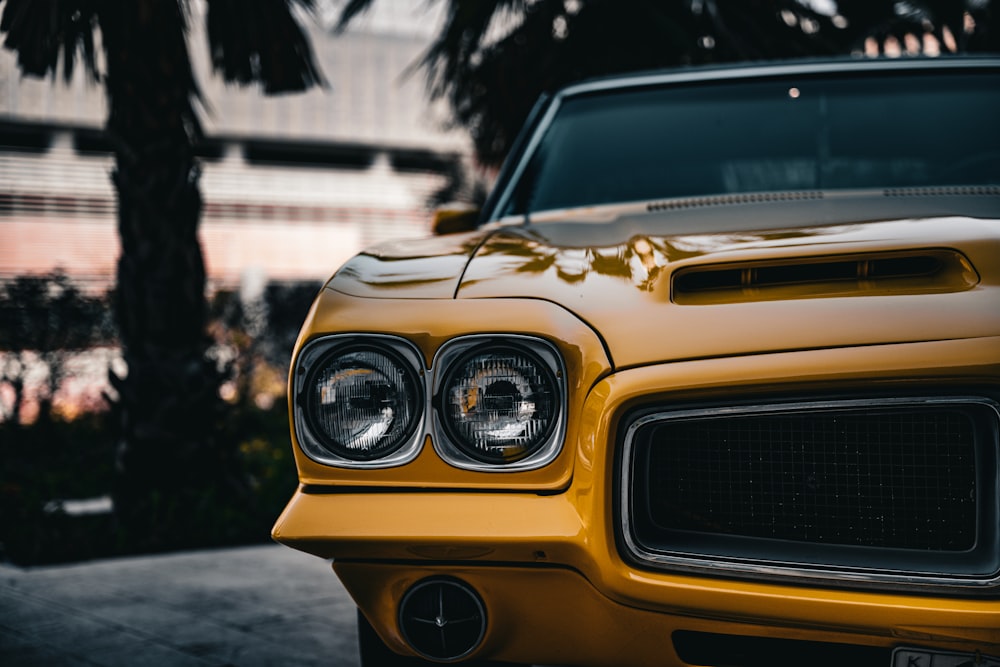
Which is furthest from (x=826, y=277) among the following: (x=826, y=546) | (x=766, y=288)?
(x=826, y=546)

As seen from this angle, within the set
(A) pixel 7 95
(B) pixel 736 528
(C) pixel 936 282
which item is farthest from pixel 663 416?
(A) pixel 7 95

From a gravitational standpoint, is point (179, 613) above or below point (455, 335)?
below

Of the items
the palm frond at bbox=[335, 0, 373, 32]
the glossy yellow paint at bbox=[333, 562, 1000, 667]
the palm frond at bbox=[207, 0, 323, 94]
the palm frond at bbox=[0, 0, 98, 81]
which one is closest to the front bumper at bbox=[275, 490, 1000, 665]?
the glossy yellow paint at bbox=[333, 562, 1000, 667]

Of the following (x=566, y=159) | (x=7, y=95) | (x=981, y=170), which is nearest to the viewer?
(x=981, y=170)

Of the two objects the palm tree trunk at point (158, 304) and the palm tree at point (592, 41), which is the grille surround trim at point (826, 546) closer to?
the palm tree trunk at point (158, 304)

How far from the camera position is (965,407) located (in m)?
1.56

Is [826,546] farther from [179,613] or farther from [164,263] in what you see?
[164,263]

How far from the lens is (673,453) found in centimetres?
172

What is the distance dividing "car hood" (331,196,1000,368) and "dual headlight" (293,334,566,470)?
12 cm

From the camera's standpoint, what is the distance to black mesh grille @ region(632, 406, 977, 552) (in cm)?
162

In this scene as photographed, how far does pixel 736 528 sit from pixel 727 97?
69.9 inches

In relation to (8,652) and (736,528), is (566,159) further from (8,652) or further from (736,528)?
(8,652)

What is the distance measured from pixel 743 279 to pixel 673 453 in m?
0.33

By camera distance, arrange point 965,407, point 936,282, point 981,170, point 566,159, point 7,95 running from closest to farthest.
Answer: point 965,407 < point 936,282 < point 981,170 < point 566,159 < point 7,95
